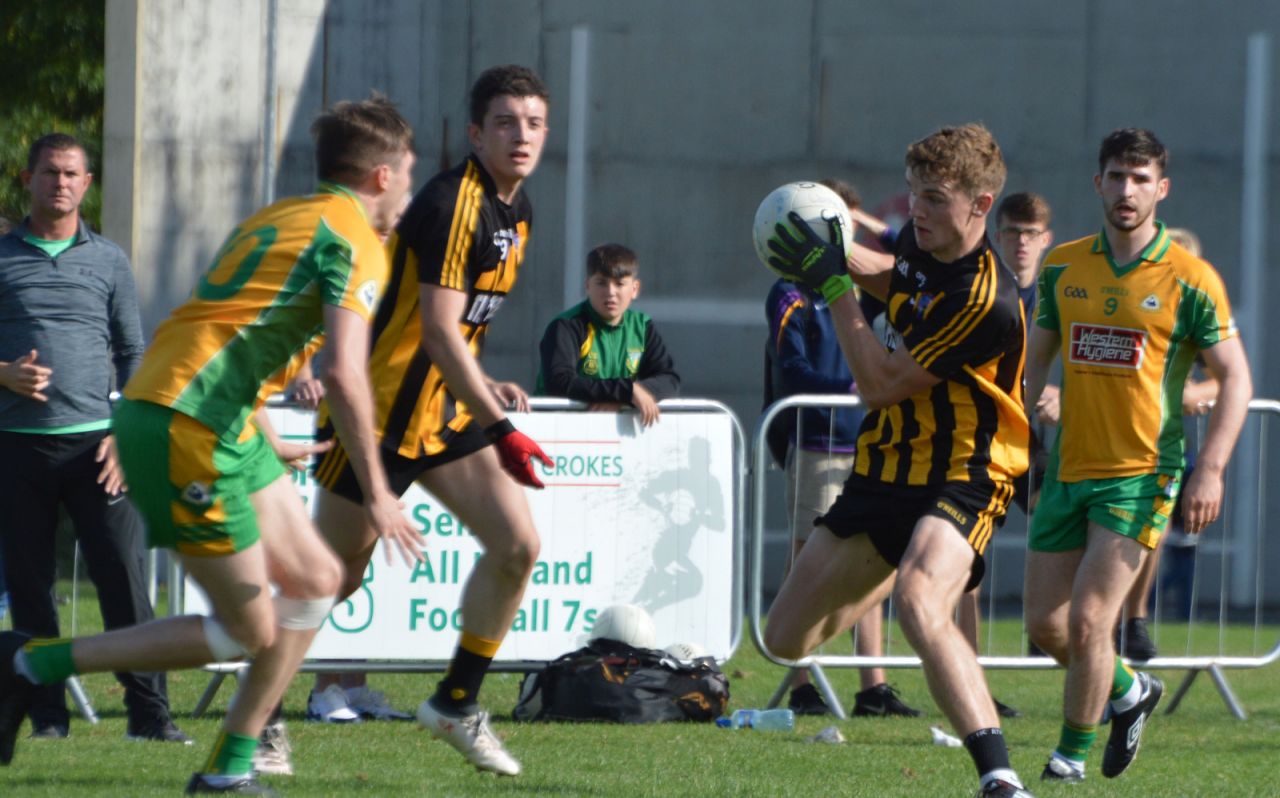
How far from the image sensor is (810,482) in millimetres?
8836

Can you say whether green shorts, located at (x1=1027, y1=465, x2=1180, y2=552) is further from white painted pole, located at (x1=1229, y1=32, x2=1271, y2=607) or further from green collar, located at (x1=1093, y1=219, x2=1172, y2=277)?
white painted pole, located at (x1=1229, y1=32, x2=1271, y2=607)

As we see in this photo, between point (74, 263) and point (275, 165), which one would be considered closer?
point (74, 263)

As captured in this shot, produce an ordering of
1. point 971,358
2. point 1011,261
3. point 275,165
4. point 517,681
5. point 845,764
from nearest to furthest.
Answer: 1. point 971,358
2. point 845,764
3. point 1011,261
4. point 517,681
5. point 275,165

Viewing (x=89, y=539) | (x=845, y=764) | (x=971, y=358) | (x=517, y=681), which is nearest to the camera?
(x=971, y=358)

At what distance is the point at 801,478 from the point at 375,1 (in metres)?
7.11

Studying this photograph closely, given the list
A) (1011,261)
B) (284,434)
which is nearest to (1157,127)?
(1011,261)

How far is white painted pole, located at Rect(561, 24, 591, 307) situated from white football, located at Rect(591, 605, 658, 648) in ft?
20.3

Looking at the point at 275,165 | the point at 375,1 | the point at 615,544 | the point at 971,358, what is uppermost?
the point at 375,1

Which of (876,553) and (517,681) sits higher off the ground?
(876,553)

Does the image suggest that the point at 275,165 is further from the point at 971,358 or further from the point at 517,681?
the point at 971,358

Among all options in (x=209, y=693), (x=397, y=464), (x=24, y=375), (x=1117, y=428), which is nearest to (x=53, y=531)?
(x=24, y=375)

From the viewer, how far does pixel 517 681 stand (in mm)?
9352

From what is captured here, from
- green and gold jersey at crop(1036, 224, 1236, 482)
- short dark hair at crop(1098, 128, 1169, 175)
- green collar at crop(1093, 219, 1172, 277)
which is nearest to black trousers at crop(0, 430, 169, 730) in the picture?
green and gold jersey at crop(1036, 224, 1236, 482)

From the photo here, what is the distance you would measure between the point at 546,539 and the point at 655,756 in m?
1.85
